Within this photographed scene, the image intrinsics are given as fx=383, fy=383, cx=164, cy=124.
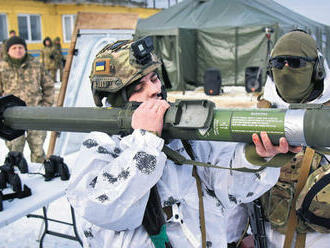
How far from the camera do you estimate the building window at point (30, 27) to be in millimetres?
21453

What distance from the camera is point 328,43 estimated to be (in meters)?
18.1

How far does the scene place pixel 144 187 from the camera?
1472 millimetres

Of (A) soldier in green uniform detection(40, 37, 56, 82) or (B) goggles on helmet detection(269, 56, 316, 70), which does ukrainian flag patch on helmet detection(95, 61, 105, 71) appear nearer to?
(B) goggles on helmet detection(269, 56, 316, 70)

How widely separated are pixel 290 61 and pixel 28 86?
13.8 ft

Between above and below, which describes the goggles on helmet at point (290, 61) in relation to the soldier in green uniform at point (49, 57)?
above

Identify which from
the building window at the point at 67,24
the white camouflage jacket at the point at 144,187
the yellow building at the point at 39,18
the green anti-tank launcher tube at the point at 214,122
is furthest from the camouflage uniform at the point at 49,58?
the white camouflage jacket at the point at 144,187

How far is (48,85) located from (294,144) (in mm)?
4821

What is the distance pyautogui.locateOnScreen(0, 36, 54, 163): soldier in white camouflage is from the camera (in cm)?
539

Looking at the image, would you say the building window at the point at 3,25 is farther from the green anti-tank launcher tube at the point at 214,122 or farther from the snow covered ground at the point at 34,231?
the green anti-tank launcher tube at the point at 214,122

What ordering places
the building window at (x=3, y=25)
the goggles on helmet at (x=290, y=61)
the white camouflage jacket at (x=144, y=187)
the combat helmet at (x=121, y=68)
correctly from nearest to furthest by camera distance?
the white camouflage jacket at (x=144, y=187), the combat helmet at (x=121, y=68), the goggles on helmet at (x=290, y=61), the building window at (x=3, y=25)

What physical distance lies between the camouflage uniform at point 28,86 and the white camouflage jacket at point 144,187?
4160mm

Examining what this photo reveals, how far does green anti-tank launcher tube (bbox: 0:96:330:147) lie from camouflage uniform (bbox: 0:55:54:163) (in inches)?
151

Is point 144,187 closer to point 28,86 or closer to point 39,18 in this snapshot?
point 28,86

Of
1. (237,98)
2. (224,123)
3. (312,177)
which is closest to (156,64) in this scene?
(224,123)
